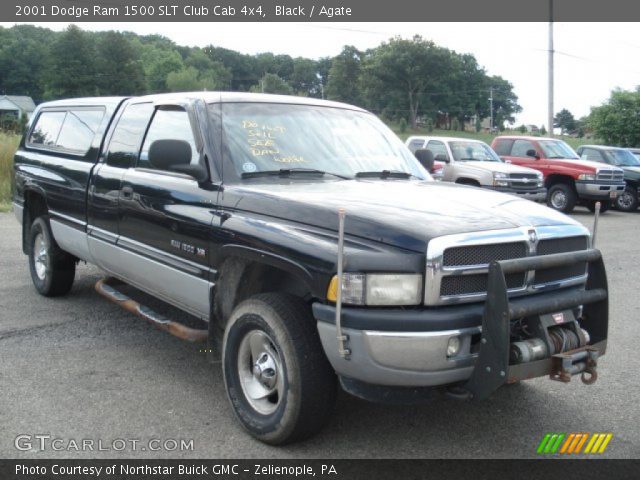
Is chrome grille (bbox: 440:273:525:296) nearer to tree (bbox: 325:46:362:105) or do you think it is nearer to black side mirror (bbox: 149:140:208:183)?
black side mirror (bbox: 149:140:208:183)

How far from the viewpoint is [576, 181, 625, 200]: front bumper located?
17.0 m

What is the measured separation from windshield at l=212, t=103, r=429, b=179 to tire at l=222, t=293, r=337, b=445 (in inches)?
42.2

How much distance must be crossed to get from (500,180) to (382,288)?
41.6 ft

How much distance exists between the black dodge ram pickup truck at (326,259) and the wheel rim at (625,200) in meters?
16.2

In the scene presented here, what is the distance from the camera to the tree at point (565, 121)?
120 m

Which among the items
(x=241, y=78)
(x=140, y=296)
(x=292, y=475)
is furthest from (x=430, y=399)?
(x=241, y=78)

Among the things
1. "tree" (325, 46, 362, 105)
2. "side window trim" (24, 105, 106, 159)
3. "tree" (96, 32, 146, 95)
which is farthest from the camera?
"tree" (96, 32, 146, 95)

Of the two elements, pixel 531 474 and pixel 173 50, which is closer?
pixel 531 474

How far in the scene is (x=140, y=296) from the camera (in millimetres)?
6688

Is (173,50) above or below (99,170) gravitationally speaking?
above

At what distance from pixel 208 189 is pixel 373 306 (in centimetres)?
152

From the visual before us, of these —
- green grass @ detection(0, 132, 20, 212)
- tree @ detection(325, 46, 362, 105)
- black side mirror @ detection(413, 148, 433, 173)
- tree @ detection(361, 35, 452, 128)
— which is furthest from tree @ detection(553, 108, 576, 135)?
black side mirror @ detection(413, 148, 433, 173)
